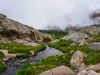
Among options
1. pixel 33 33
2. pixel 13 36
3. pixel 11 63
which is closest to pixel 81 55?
pixel 11 63

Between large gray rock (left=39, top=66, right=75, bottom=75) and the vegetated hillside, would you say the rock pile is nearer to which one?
large gray rock (left=39, top=66, right=75, bottom=75)

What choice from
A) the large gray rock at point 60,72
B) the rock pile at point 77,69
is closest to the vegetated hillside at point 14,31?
the rock pile at point 77,69

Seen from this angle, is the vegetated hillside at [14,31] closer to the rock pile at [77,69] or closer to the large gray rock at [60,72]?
the rock pile at [77,69]

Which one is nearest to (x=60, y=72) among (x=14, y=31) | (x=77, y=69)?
(x=77, y=69)

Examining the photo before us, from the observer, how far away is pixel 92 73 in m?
31.9

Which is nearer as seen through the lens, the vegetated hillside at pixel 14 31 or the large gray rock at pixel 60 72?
the large gray rock at pixel 60 72

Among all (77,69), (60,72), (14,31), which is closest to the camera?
(60,72)

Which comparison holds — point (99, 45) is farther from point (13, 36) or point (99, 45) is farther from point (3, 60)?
point (13, 36)

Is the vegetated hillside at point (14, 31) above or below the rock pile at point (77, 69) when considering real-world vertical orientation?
above

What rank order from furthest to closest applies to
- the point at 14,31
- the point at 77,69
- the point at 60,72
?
the point at 14,31, the point at 77,69, the point at 60,72

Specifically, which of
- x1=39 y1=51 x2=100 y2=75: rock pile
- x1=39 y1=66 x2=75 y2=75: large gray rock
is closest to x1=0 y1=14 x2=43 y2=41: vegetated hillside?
x1=39 y1=51 x2=100 y2=75: rock pile

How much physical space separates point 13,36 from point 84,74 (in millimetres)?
81713

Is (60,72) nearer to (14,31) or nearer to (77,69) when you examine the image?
(77,69)

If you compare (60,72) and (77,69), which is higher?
(77,69)
